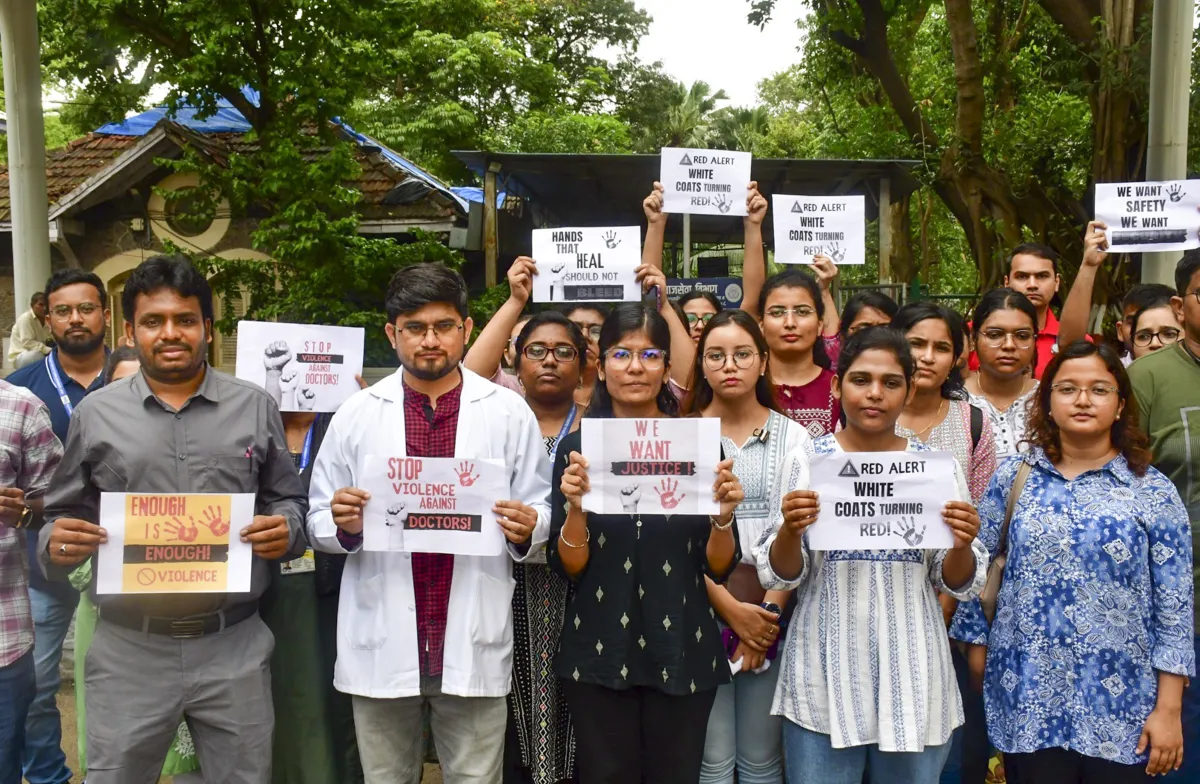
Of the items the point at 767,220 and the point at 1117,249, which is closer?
the point at 1117,249

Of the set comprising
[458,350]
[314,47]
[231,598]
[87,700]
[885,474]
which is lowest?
[87,700]

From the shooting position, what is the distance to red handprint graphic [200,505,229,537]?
312 cm

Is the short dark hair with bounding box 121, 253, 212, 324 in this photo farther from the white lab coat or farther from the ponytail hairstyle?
the ponytail hairstyle

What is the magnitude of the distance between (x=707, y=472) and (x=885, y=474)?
55 cm

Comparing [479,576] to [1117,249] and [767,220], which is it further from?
[767,220]

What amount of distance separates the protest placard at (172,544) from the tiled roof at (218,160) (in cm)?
976

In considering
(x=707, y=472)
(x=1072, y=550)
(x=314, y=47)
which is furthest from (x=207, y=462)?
(x=314, y=47)

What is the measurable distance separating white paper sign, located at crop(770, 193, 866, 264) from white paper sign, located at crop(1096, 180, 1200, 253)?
125 cm

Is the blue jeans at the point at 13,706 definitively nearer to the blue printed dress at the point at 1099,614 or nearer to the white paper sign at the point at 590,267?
the white paper sign at the point at 590,267

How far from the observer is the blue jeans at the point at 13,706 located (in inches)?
136

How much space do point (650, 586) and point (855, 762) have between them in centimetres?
86

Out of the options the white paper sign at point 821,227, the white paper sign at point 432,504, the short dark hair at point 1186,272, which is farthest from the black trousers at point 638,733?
the white paper sign at point 821,227

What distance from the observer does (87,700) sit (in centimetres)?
317

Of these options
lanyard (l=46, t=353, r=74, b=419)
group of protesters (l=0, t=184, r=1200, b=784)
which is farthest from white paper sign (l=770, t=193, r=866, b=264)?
lanyard (l=46, t=353, r=74, b=419)
